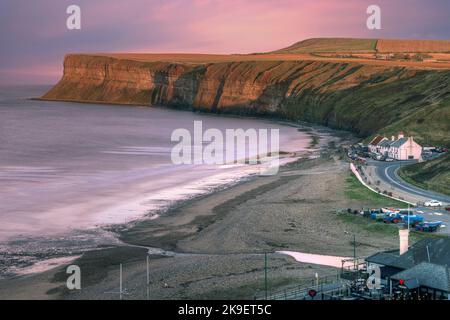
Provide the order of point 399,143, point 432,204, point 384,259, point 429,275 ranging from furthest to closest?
1. point 399,143
2. point 432,204
3. point 384,259
4. point 429,275

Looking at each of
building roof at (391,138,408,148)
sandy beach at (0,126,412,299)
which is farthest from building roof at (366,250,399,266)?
building roof at (391,138,408,148)

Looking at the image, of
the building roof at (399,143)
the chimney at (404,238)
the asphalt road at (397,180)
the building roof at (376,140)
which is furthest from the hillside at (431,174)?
the chimney at (404,238)

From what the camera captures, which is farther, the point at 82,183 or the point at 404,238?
the point at 82,183

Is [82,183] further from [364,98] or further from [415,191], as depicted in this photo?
[364,98]

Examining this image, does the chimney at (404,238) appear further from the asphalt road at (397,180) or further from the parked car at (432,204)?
the asphalt road at (397,180)

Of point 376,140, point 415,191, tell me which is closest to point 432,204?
point 415,191

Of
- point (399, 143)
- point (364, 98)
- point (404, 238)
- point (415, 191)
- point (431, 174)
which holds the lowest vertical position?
point (415, 191)
